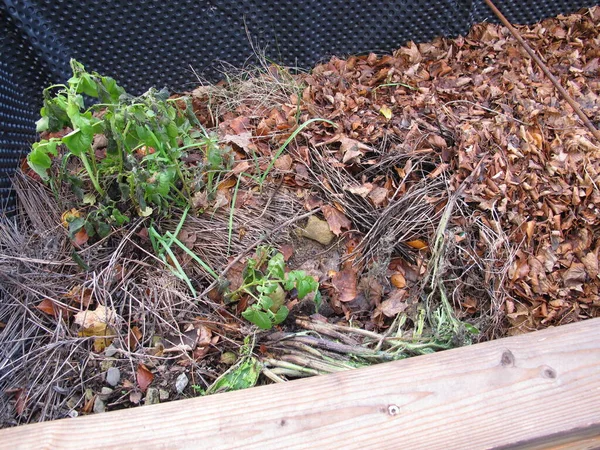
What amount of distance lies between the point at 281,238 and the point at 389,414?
1.09 meters

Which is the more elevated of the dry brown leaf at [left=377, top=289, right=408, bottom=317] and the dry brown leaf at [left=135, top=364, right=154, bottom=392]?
the dry brown leaf at [left=377, top=289, right=408, bottom=317]

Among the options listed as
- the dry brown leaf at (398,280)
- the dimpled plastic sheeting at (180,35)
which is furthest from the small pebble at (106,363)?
the dry brown leaf at (398,280)

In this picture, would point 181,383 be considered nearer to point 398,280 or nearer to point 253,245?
point 253,245

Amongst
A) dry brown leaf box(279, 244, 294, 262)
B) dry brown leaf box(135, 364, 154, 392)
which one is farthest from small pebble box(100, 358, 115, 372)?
dry brown leaf box(279, 244, 294, 262)

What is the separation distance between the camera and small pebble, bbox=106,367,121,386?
6.16ft

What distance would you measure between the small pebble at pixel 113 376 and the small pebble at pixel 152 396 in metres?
0.14

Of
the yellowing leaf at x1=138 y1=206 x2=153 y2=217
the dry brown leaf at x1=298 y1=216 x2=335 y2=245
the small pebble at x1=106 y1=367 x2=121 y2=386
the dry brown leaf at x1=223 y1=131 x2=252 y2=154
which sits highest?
the dry brown leaf at x1=223 y1=131 x2=252 y2=154

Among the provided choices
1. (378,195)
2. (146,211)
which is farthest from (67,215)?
(378,195)

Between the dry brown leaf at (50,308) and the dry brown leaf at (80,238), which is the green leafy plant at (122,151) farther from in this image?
the dry brown leaf at (50,308)

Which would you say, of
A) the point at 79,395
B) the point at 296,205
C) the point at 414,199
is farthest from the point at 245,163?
the point at 79,395

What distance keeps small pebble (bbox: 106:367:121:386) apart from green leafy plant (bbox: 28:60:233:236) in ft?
1.98

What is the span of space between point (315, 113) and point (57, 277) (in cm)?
153

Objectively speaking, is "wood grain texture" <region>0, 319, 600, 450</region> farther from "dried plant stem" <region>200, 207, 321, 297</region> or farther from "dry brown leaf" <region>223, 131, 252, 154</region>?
"dry brown leaf" <region>223, 131, 252, 154</region>

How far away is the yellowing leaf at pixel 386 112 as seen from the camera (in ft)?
8.58
